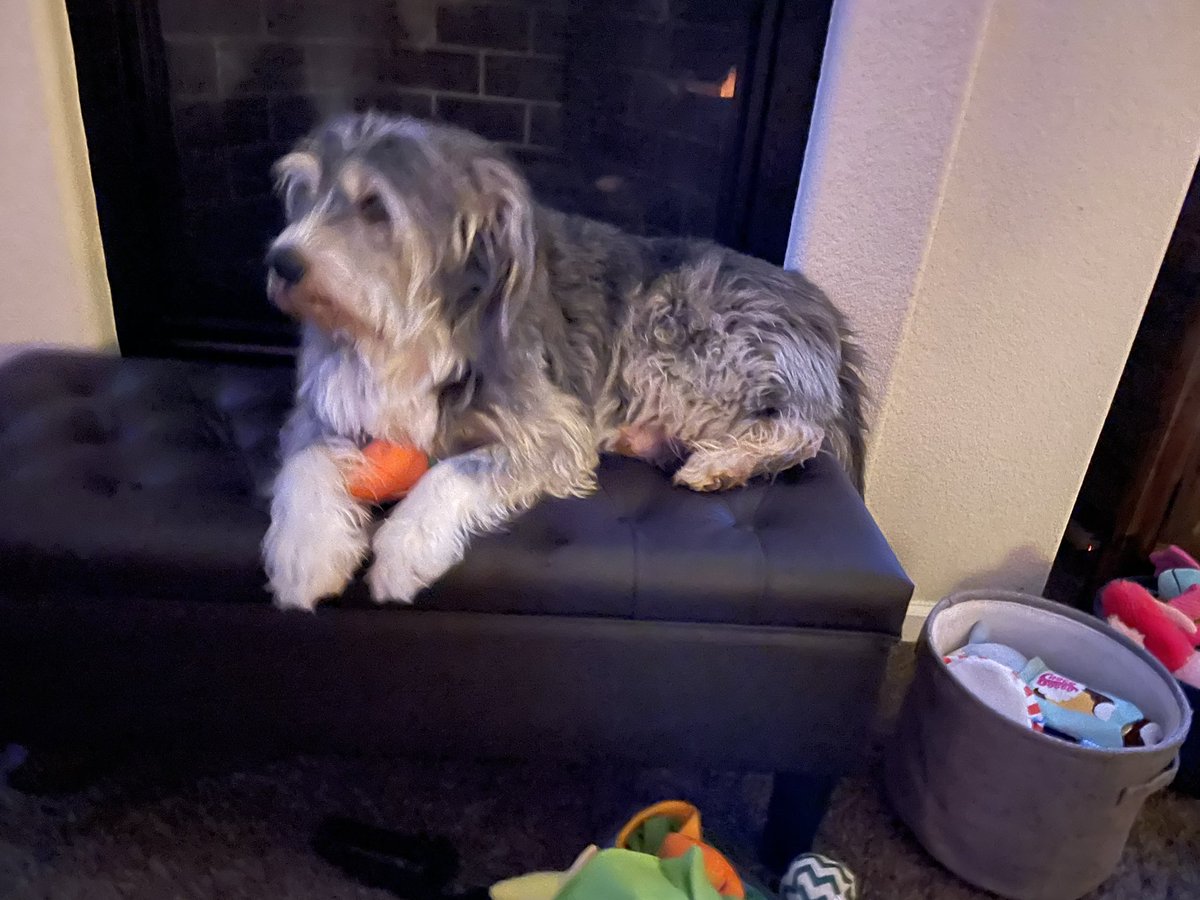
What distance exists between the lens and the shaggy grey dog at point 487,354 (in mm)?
1259

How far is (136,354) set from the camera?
207cm

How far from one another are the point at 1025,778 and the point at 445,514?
0.97 meters

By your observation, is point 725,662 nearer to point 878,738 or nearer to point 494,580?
point 494,580

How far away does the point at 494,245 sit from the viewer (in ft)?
4.41

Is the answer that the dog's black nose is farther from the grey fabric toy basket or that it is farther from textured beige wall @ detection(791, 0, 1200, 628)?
the grey fabric toy basket

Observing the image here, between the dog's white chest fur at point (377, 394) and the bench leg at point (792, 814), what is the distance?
2.57ft

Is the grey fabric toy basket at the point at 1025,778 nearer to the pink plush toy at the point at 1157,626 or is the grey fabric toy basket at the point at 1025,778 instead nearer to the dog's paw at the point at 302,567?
the pink plush toy at the point at 1157,626

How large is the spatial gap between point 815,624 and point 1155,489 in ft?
3.84

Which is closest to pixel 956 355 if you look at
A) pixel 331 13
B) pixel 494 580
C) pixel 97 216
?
pixel 494 580

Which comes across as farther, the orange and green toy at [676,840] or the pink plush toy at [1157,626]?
the pink plush toy at [1157,626]

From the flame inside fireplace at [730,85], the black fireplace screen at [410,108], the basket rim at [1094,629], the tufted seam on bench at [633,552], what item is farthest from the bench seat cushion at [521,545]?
the flame inside fireplace at [730,85]

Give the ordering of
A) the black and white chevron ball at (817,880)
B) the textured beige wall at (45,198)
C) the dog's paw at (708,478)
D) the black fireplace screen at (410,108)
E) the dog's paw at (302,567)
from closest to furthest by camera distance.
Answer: the dog's paw at (302,567) → the black and white chevron ball at (817,880) → the dog's paw at (708,478) → the textured beige wall at (45,198) → the black fireplace screen at (410,108)

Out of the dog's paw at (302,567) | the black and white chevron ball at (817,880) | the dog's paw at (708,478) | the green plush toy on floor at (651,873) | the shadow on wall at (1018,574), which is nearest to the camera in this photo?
the green plush toy on floor at (651,873)

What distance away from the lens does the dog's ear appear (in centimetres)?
132
